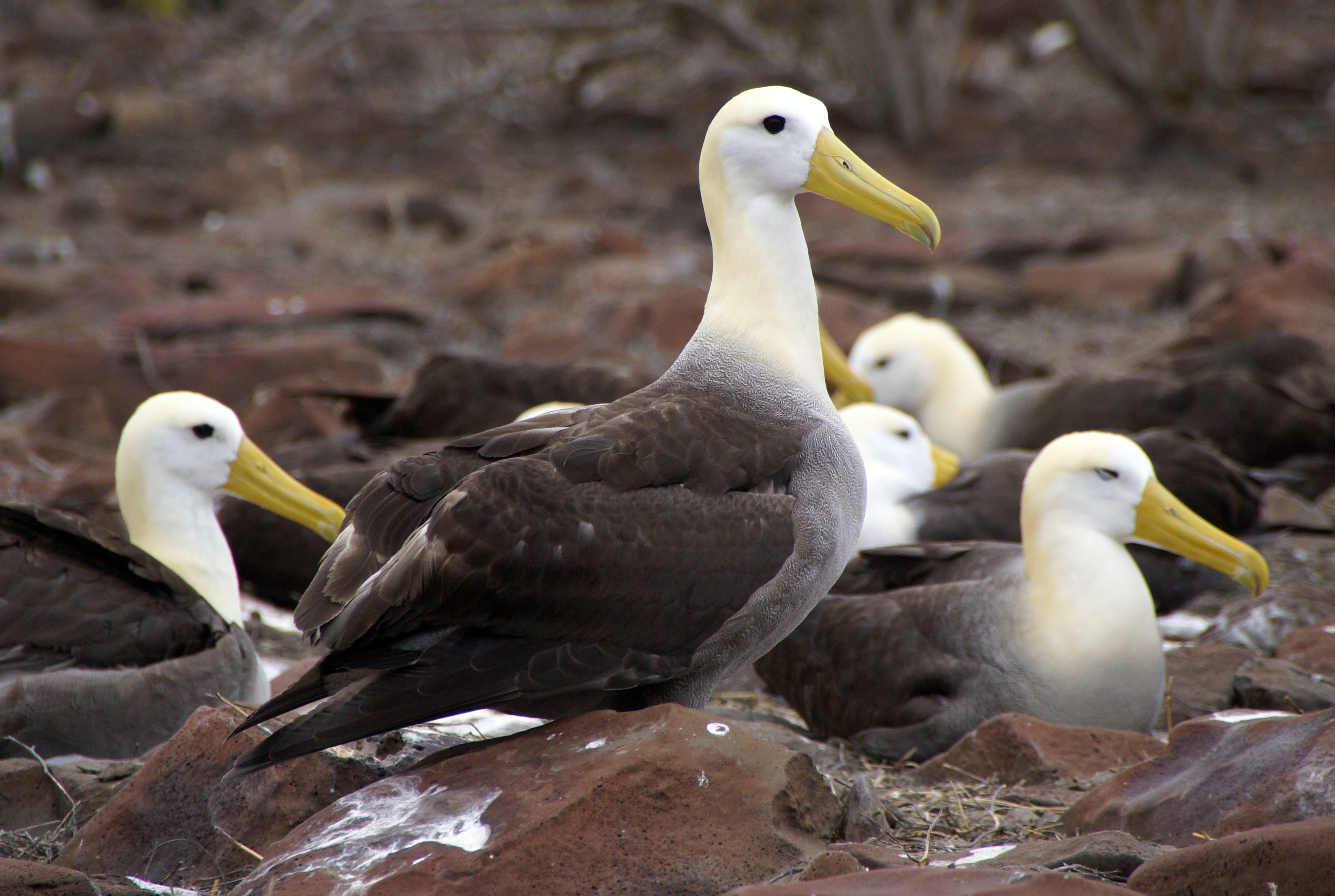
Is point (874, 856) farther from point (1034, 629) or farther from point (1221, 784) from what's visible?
point (1034, 629)

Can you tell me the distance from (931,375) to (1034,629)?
11.6 ft

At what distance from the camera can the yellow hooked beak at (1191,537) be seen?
168 inches

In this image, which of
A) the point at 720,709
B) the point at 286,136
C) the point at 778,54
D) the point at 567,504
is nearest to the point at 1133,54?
the point at 778,54

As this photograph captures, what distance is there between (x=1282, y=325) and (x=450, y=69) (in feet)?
45.0

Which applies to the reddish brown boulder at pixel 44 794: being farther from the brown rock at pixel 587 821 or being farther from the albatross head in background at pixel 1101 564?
the albatross head in background at pixel 1101 564

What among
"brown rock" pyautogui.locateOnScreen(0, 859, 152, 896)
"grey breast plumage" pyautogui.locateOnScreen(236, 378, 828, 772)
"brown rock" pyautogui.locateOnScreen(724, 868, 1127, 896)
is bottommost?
"brown rock" pyautogui.locateOnScreen(724, 868, 1127, 896)

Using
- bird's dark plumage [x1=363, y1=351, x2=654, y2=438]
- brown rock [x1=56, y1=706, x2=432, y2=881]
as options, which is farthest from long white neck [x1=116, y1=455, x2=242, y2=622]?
bird's dark plumage [x1=363, y1=351, x2=654, y2=438]

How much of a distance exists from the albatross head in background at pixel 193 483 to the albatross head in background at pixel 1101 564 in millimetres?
2249

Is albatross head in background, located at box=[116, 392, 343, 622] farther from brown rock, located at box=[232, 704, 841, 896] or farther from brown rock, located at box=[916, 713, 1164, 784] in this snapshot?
brown rock, located at box=[916, 713, 1164, 784]

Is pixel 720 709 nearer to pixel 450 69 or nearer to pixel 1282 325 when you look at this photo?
pixel 1282 325

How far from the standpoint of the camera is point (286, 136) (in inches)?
664

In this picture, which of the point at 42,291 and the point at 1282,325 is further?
the point at 42,291

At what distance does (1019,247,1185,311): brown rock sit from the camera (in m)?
9.86

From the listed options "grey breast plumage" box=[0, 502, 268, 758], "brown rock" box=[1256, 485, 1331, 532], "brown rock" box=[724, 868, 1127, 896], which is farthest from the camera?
"brown rock" box=[1256, 485, 1331, 532]
